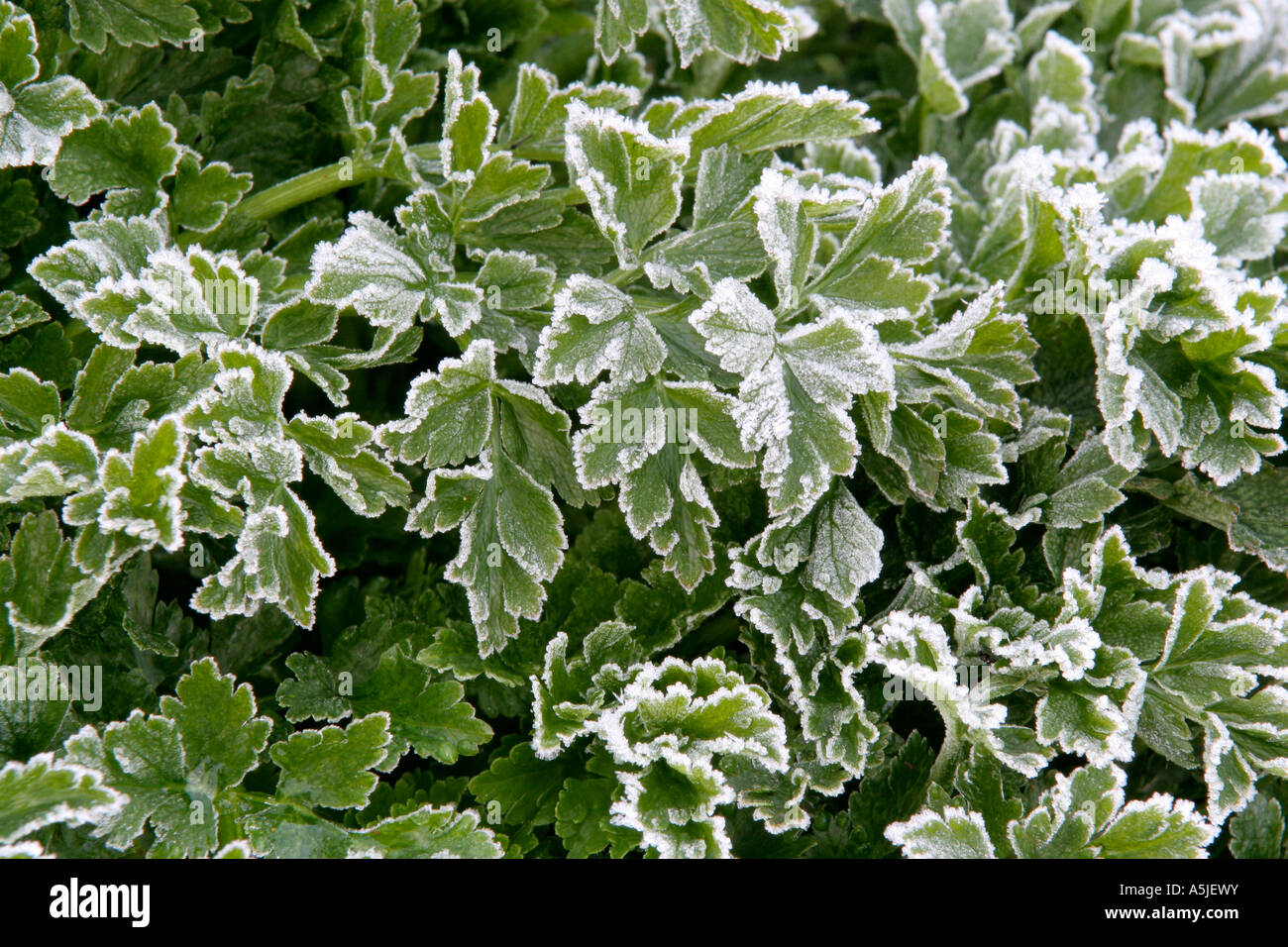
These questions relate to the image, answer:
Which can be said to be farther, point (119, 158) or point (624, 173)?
point (119, 158)

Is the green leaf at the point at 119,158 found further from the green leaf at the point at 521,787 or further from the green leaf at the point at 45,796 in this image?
the green leaf at the point at 521,787

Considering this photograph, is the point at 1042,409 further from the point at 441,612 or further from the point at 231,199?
the point at 231,199

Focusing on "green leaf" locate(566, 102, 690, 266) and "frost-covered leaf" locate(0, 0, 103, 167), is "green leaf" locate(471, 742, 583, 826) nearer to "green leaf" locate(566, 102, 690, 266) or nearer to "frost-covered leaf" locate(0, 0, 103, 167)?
"green leaf" locate(566, 102, 690, 266)

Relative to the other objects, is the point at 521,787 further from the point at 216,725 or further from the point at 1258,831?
the point at 1258,831

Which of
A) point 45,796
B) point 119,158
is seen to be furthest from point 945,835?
point 119,158

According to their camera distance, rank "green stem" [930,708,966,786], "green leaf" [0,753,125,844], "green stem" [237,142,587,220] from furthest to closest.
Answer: "green stem" [237,142,587,220] < "green stem" [930,708,966,786] < "green leaf" [0,753,125,844]

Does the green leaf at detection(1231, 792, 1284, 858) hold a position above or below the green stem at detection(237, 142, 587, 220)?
below

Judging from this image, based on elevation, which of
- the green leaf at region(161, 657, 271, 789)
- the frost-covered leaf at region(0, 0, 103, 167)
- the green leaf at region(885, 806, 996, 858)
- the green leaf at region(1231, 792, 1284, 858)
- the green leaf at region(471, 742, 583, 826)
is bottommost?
the green leaf at region(471, 742, 583, 826)

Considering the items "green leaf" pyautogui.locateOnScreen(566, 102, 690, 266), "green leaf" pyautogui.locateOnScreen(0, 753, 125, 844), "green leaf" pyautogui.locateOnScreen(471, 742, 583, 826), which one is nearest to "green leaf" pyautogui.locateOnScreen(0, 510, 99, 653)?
"green leaf" pyautogui.locateOnScreen(0, 753, 125, 844)

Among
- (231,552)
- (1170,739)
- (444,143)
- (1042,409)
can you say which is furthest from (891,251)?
(231,552)

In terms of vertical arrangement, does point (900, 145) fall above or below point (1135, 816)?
above
